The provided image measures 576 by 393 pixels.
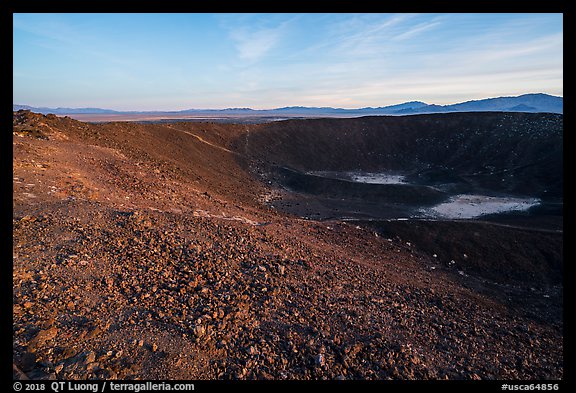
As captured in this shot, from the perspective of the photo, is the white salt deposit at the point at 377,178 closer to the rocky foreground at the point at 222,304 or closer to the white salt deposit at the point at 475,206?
the white salt deposit at the point at 475,206

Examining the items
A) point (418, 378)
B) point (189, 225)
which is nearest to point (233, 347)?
point (418, 378)

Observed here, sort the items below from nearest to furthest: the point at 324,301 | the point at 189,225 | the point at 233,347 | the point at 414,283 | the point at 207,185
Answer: the point at 233,347, the point at 324,301, the point at 189,225, the point at 414,283, the point at 207,185

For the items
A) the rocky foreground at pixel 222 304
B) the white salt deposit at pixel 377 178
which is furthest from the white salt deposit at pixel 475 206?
the rocky foreground at pixel 222 304

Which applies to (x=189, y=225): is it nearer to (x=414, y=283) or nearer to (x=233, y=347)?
(x=233, y=347)

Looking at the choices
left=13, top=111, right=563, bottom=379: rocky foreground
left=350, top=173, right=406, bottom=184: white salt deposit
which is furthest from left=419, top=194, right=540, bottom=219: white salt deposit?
left=13, top=111, right=563, bottom=379: rocky foreground

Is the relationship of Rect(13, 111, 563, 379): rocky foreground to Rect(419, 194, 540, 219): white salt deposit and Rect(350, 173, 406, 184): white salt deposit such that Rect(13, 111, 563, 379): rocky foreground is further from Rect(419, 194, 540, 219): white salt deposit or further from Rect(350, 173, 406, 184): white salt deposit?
Rect(350, 173, 406, 184): white salt deposit

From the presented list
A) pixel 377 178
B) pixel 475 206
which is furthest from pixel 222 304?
pixel 377 178

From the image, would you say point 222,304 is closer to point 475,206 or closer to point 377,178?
point 475,206

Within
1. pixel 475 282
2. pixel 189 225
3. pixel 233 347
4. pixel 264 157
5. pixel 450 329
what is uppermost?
pixel 264 157
